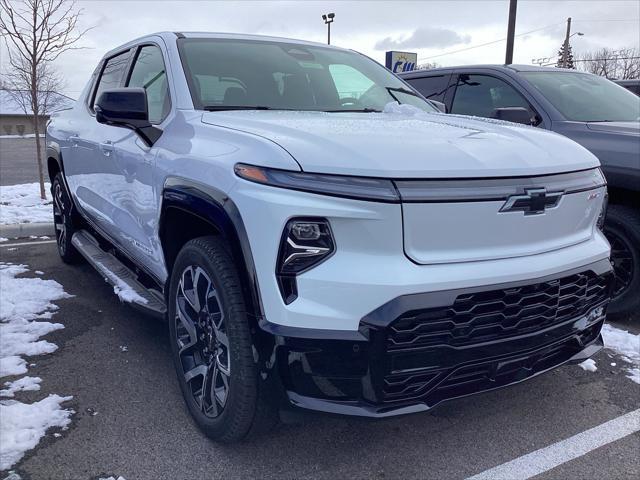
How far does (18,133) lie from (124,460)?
190 feet

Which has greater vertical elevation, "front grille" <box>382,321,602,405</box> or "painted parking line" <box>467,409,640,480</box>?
"front grille" <box>382,321,602,405</box>

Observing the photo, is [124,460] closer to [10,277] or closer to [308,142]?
[308,142]

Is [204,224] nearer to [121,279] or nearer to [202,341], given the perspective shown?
[202,341]

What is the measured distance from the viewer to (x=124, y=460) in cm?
247

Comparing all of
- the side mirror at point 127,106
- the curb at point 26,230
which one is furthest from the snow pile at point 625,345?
Answer: the curb at point 26,230

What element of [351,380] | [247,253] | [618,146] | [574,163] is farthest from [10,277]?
[618,146]

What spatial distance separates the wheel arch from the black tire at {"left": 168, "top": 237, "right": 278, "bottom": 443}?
0.27 ft

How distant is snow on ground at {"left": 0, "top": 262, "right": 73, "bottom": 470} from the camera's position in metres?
2.62

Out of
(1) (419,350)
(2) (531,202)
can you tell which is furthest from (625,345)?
(1) (419,350)

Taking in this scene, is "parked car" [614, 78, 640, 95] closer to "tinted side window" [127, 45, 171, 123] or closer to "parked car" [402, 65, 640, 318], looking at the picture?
"parked car" [402, 65, 640, 318]

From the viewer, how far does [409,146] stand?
2.20 metres

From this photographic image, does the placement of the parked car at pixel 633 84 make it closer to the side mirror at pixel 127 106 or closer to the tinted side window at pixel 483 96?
the tinted side window at pixel 483 96

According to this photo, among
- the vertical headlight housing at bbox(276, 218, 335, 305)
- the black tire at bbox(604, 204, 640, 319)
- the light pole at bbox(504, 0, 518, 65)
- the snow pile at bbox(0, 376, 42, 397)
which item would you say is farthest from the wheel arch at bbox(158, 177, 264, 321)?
the light pole at bbox(504, 0, 518, 65)

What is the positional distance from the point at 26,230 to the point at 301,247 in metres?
6.08
